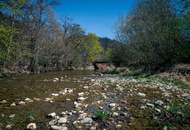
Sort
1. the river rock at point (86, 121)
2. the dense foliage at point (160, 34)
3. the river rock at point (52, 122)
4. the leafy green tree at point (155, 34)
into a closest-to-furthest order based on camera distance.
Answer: the river rock at point (52, 122)
the river rock at point (86, 121)
the dense foliage at point (160, 34)
the leafy green tree at point (155, 34)

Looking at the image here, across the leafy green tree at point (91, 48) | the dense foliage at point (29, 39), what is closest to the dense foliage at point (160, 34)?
the dense foliage at point (29, 39)

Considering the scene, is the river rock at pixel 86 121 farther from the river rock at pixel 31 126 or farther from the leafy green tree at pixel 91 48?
the leafy green tree at pixel 91 48

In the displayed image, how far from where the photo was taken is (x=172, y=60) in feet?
93.9

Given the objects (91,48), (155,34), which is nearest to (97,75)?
(155,34)

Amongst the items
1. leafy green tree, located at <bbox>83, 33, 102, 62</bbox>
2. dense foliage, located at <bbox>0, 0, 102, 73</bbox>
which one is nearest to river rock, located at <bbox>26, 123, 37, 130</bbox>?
dense foliage, located at <bbox>0, 0, 102, 73</bbox>

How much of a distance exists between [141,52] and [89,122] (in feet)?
90.8

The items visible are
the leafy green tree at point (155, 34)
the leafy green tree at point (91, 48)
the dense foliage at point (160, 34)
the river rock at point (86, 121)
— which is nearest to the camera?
the river rock at point (86, 121)

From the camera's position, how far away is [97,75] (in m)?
28.6

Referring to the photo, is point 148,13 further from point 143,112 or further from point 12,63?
point 143,112

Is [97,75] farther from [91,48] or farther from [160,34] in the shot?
[91,48]

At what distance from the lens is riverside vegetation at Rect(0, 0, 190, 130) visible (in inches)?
279

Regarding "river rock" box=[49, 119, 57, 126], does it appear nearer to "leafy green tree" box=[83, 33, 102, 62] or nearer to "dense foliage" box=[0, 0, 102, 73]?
"dense foliage" box=[0, 0, 102, 73]

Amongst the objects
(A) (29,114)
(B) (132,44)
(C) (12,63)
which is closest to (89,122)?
(A) (29,114)

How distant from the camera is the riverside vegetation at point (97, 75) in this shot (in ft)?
23.3
